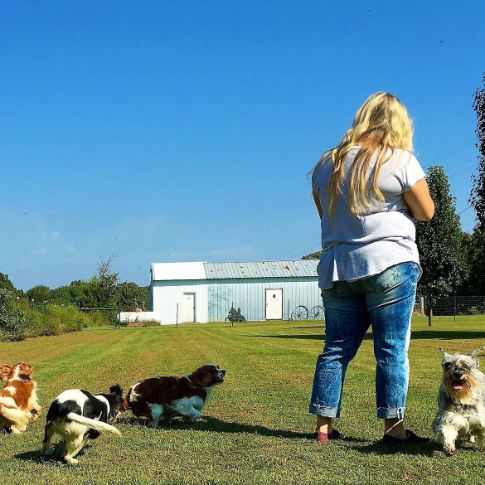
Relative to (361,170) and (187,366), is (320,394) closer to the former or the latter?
(361,170)

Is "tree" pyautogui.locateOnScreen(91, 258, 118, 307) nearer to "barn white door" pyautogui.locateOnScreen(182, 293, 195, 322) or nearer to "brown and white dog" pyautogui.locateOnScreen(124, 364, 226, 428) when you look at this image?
"barn white door" pyautogui.locateOnScreen(182, 293, 195, 322)

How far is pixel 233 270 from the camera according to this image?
6238 centimetres

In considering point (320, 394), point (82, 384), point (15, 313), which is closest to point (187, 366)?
point (82, 384)

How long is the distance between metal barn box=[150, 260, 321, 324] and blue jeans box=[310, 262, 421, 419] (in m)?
55.3

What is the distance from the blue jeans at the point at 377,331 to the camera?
5117mm

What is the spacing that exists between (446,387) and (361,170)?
1739 mm

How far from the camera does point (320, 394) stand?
5.43m

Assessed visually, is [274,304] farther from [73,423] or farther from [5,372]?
[73,423]

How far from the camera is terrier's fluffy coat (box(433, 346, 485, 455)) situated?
4824 mm

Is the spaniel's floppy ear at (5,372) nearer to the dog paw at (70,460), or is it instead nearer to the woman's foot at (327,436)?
the dog paw at (70,460)

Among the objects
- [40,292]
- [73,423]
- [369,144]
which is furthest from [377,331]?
[40,292]

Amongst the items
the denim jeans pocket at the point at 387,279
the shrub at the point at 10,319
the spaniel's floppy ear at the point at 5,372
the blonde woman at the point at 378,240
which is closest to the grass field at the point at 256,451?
the blonde woman at the point at 378,240

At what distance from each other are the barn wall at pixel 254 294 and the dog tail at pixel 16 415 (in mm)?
54211

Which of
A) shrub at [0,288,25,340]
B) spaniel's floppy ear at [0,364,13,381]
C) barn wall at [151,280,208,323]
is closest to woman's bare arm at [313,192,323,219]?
spaniel's floppy ear at [0,364,13,381]
